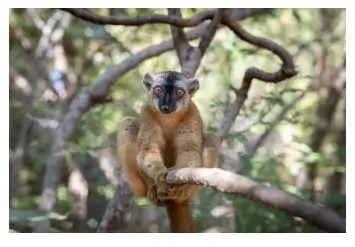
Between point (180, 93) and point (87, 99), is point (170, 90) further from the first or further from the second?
point (87, 99)

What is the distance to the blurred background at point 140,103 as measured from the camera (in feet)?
17.1

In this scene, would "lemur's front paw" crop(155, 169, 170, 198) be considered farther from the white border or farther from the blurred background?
the blurred background

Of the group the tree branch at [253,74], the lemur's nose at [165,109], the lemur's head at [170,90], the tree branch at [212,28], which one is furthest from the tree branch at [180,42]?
the lemur's nose at [165,109]

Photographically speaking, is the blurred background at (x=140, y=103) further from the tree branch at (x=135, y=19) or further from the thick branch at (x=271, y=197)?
the thick branch at (x=271, y=197)

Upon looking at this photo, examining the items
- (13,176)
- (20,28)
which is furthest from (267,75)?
(20,28)

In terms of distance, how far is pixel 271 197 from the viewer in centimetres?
196

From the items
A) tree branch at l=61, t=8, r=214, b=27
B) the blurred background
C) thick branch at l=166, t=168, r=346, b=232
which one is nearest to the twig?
the blurred background

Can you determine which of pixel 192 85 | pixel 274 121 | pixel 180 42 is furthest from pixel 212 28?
pixel 274 121

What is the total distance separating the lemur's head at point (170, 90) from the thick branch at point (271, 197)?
807mm

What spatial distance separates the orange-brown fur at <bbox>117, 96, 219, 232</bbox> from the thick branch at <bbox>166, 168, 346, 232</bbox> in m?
0.82
